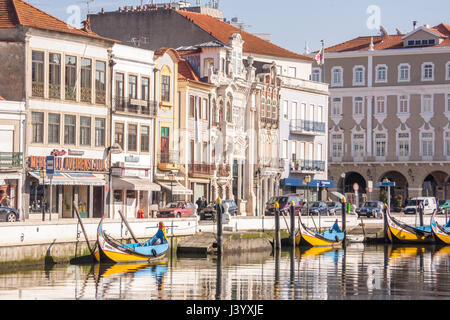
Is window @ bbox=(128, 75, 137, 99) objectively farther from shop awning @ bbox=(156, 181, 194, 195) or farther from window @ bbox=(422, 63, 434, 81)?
window @ bbox=(422, 63, 434, 81)

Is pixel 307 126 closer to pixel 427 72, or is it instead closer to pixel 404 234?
pixel 427 72

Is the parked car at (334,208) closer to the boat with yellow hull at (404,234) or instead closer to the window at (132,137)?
the boat with yellow hull at (404,234)

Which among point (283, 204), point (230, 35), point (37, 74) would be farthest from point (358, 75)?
point (37, 74)

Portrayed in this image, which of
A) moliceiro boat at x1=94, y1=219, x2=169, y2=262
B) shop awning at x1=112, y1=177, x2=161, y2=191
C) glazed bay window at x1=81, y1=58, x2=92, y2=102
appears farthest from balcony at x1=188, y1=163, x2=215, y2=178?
moliceiro boat at x1=94, y1=219, x2=169, y2=262

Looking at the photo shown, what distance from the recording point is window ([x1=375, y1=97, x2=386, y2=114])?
111 meters

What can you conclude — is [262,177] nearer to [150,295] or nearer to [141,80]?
[141,80]

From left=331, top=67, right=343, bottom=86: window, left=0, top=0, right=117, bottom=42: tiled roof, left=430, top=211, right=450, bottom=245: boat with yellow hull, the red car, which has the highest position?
left=331, top=67, right=343, bottom=86: window

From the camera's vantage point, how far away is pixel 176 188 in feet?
244

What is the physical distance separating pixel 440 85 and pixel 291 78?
63.3 ft

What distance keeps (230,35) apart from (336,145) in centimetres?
2501

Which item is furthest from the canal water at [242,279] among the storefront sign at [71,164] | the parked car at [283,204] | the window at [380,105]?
the window at [380,105]

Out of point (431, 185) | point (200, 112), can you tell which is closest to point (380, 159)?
point (431, 185)

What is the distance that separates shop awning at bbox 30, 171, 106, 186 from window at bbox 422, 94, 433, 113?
1916 inches

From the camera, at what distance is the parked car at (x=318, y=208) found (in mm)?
81569
